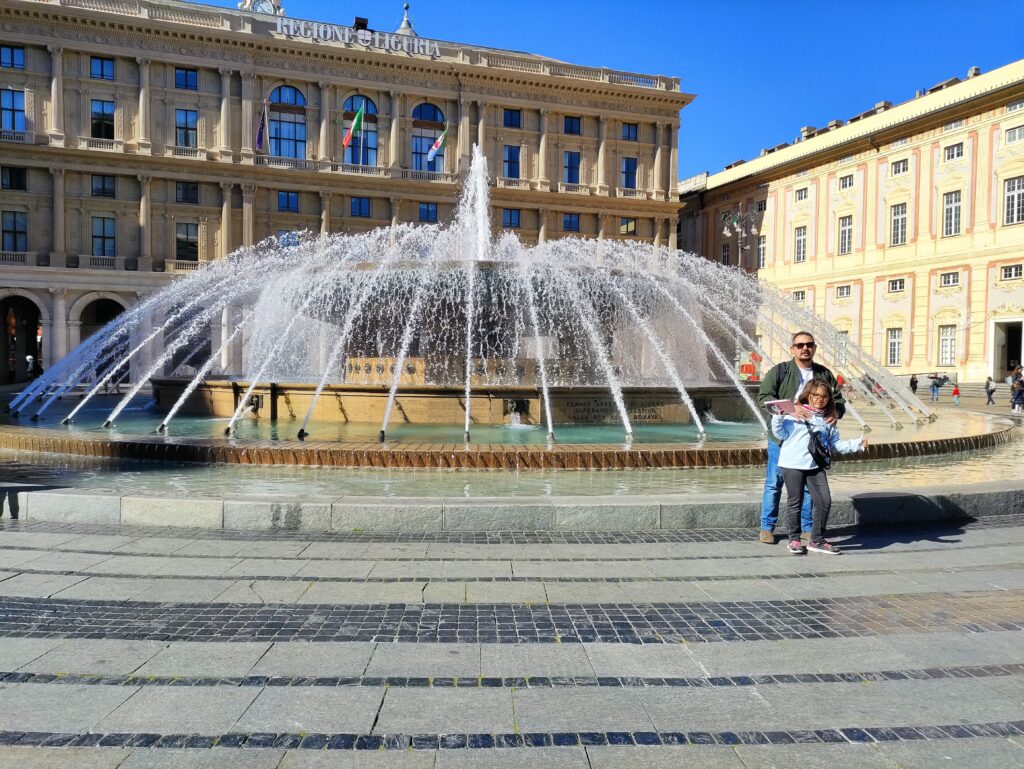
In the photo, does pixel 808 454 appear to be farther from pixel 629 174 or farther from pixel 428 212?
pixel 629 174

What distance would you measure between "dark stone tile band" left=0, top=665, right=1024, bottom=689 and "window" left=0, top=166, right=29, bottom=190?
47.1m

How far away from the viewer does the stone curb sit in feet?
21.1

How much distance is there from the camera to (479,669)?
12.3 feet

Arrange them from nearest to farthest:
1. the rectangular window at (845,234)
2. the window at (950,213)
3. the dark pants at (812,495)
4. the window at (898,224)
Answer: the dark pants at (812,495)
the window at (950,213)
the window at (898,224)
the rectangular window at (845,234)

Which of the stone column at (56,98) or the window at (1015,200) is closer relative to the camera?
the window at (1015,200)

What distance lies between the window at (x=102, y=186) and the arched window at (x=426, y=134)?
1842cm

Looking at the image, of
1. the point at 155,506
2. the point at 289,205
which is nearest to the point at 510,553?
the point at 155,506

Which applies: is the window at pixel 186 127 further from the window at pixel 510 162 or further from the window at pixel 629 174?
the window at pixel 629 174

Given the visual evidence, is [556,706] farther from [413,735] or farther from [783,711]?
[783,711]

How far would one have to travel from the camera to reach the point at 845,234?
46.0m

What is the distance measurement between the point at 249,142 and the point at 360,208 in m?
7.67

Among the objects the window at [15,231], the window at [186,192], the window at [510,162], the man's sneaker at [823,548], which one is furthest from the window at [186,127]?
the man's sneaker at [823,548]

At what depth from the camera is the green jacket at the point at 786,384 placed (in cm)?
608

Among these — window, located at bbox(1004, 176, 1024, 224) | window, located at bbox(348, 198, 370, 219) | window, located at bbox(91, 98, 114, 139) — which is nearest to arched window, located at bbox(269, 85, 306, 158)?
window, located at bbox(348, 198, 370, 219)
